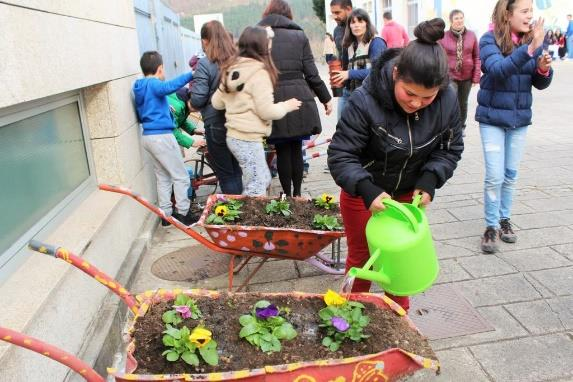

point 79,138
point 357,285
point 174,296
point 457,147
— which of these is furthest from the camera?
point 79,138

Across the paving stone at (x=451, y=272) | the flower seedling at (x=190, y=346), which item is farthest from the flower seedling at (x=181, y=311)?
the paving stone at (x=451, y=272)

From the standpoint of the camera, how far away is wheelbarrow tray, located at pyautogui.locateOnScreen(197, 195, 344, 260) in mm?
3148

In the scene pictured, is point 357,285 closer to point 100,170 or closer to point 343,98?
point 100,170

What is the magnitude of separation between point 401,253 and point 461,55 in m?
6.20

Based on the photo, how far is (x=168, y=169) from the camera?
16.3 ft

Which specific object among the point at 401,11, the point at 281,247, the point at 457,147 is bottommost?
the point at 281,247

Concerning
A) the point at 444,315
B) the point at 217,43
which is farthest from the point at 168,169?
the point at 444,315

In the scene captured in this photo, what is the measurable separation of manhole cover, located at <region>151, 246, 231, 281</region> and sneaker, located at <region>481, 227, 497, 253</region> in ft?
6.70

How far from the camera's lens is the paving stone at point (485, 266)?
3745mm

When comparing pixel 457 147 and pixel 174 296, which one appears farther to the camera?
pixel 457 147

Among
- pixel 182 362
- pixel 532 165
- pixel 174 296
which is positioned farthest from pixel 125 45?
pixel 532 165

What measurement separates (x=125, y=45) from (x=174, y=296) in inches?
119

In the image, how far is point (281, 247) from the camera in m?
3.25

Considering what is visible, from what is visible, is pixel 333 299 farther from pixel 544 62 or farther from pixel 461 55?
pixel 461 55
